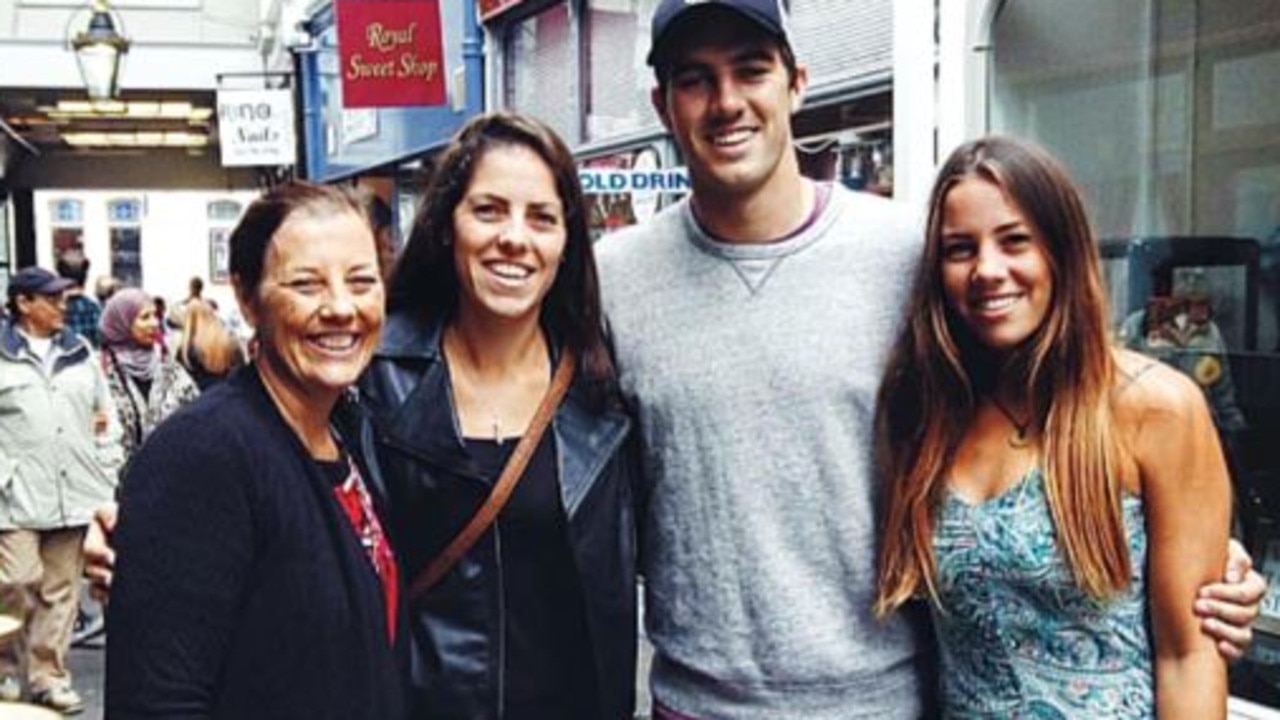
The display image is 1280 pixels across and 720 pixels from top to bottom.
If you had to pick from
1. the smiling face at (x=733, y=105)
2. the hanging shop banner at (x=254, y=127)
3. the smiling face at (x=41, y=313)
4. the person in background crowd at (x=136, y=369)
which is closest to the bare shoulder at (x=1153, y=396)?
the smiling face at (x=733, y=105)

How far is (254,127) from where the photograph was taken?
44.9 feet

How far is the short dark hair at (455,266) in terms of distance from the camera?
7.71 ft

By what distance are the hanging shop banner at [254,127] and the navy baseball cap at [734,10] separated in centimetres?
1188

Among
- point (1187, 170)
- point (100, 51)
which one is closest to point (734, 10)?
point (1187, 170)

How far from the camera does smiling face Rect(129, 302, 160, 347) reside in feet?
26.0

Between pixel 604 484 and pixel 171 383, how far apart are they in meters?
5.60

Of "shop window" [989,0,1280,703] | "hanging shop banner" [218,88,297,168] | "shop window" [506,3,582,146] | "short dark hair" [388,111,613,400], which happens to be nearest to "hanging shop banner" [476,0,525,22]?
"shop window" [506,3,582,146]

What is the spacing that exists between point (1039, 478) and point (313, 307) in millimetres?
1129

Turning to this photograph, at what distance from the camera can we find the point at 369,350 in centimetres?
205

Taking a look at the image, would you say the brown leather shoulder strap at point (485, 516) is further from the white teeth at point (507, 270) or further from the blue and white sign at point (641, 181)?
the blue and white sign at point (641, 181)

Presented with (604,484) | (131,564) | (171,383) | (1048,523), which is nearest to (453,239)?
(604,484)

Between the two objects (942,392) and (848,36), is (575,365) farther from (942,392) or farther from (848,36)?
(848,36)

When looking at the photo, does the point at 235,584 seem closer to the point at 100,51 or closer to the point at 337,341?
the point at 337,341

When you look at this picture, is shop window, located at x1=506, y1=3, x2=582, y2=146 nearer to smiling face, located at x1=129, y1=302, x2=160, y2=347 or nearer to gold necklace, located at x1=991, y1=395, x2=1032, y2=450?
smiling face, located at x1=129, y1=302, x2=160, y2=347
